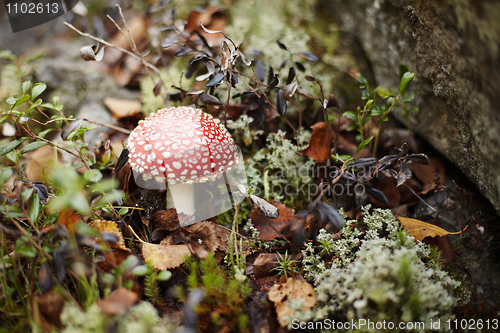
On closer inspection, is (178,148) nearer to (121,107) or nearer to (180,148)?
(180,148)

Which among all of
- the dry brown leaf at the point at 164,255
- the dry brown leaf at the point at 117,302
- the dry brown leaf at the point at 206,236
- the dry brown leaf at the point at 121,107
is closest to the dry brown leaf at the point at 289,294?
the dry brown leaf at the point at 206,236

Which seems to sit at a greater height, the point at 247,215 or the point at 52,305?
the point at 52,305

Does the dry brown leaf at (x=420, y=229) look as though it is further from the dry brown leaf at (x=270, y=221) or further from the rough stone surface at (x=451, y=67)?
the dry brown leaf at (x=270, y=221)

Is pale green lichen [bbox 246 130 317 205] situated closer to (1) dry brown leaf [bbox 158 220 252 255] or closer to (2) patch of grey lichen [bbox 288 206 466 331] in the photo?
(1) dry brown leaf [bbox 158 220 252 255]

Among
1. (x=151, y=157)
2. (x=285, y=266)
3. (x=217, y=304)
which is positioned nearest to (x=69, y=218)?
(x=151, y=157)

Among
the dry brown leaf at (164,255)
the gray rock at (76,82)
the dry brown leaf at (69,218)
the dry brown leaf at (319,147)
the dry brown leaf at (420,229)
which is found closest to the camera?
the dry brown leaf at (69,218)

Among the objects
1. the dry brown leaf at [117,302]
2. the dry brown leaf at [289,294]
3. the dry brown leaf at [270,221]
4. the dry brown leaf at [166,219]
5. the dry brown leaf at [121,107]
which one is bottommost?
the dry brown leaf at [166,219]

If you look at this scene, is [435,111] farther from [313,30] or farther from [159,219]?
[159,219]
